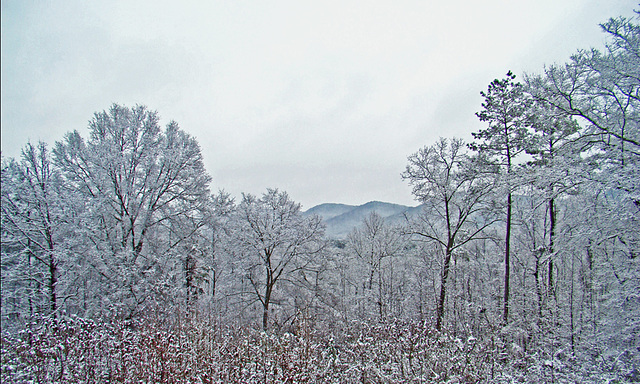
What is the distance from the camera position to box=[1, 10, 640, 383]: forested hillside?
18.4 ft

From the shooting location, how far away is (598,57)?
24.5 ft

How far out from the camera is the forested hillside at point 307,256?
18.4 feet

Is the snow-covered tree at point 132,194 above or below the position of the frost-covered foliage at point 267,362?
above

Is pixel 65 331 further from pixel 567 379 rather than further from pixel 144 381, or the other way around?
pixel 567 379

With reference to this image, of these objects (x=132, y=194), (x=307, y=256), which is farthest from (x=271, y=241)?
(x=132, y=194)

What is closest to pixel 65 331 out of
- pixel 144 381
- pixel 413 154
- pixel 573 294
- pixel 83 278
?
pixel 144 381

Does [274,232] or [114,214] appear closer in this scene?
[114,214]

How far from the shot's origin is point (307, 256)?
16609 millimetres

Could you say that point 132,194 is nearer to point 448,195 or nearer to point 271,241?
point 271,241

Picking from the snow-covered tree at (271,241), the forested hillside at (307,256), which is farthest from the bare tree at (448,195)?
the snow-covered tree at (271,241)

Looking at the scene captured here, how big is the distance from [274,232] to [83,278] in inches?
330

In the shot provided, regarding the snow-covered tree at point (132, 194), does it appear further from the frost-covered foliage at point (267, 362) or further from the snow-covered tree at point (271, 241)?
the frost-covered foliage at point (267, 362)

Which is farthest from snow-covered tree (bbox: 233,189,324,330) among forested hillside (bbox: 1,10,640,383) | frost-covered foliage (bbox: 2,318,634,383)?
frost-covered foliage (bbox: 2,318,634,383)

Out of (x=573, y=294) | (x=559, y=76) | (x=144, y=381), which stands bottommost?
(x=573, y=294)
